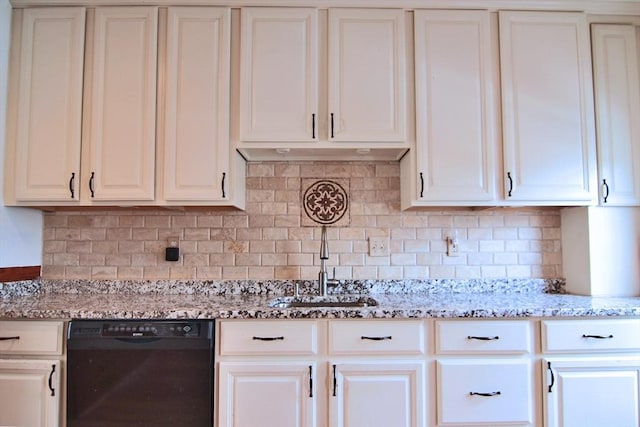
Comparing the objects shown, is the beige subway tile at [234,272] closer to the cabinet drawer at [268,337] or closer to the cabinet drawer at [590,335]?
the cabinet drawer at [268,337]

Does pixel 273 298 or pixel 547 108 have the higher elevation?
pixel 547 108

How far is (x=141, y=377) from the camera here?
1595 mm

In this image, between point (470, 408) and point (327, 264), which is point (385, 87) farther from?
point (470, 408)

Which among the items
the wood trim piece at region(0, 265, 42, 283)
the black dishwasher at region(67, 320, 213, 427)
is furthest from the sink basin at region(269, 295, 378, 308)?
the wood trim piece at region(0, 265, 42, 283)

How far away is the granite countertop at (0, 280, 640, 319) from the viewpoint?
1622 millimetres

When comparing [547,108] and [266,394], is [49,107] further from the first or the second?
[547,108]

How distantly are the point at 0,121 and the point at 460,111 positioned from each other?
2.40m

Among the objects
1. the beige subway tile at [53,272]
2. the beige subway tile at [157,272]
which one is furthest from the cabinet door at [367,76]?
the beige subway tile at [53,272]

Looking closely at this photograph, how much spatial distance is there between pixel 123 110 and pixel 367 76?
1294mm

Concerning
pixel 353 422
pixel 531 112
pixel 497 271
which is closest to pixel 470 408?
pixel 353 422

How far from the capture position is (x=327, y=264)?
2.21m

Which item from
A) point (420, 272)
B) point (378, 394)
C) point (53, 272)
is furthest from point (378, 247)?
point (53, 272)

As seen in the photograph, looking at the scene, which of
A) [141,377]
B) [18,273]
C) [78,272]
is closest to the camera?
[141,377]

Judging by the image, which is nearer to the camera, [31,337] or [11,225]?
[31,337]
